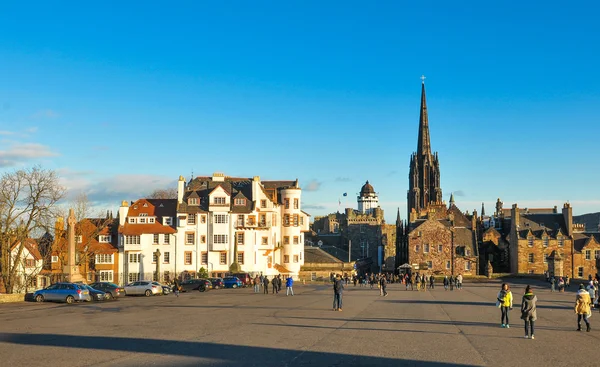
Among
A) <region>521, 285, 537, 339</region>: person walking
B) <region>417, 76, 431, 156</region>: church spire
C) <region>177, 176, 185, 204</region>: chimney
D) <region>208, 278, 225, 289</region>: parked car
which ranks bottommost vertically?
<region>208, 278, 225, 289</region>: parked car

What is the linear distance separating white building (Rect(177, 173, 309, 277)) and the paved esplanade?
4435 centimetres

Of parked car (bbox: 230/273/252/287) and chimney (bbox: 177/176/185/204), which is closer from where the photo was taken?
parked car (bbox: 230/273/252/287)

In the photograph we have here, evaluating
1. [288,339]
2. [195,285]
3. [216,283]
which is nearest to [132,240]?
[216,283]

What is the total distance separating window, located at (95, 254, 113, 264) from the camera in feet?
241

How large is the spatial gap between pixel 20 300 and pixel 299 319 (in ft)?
78.2

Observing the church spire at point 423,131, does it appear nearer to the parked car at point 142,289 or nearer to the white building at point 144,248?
the white building at point 144,248

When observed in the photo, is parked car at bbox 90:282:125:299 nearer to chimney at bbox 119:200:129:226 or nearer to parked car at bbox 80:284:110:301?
parked car at bbox 80:284:110:301

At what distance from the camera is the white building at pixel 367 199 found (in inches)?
7421

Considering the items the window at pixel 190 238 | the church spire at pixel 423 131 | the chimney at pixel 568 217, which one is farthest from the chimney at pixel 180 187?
the church spire at pixel 423 131

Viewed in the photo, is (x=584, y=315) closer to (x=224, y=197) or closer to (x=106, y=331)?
(x=106, y=331)

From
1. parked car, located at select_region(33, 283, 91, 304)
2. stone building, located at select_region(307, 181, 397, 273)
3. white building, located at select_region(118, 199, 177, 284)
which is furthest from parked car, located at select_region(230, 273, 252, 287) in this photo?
stone building, located at select_region(307, 181, 397, 273)

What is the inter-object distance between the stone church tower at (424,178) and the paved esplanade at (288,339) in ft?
330

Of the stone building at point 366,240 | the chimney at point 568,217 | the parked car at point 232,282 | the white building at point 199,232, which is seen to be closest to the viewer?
Result: the parked car at point 232,282

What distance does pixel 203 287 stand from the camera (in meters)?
57.3
